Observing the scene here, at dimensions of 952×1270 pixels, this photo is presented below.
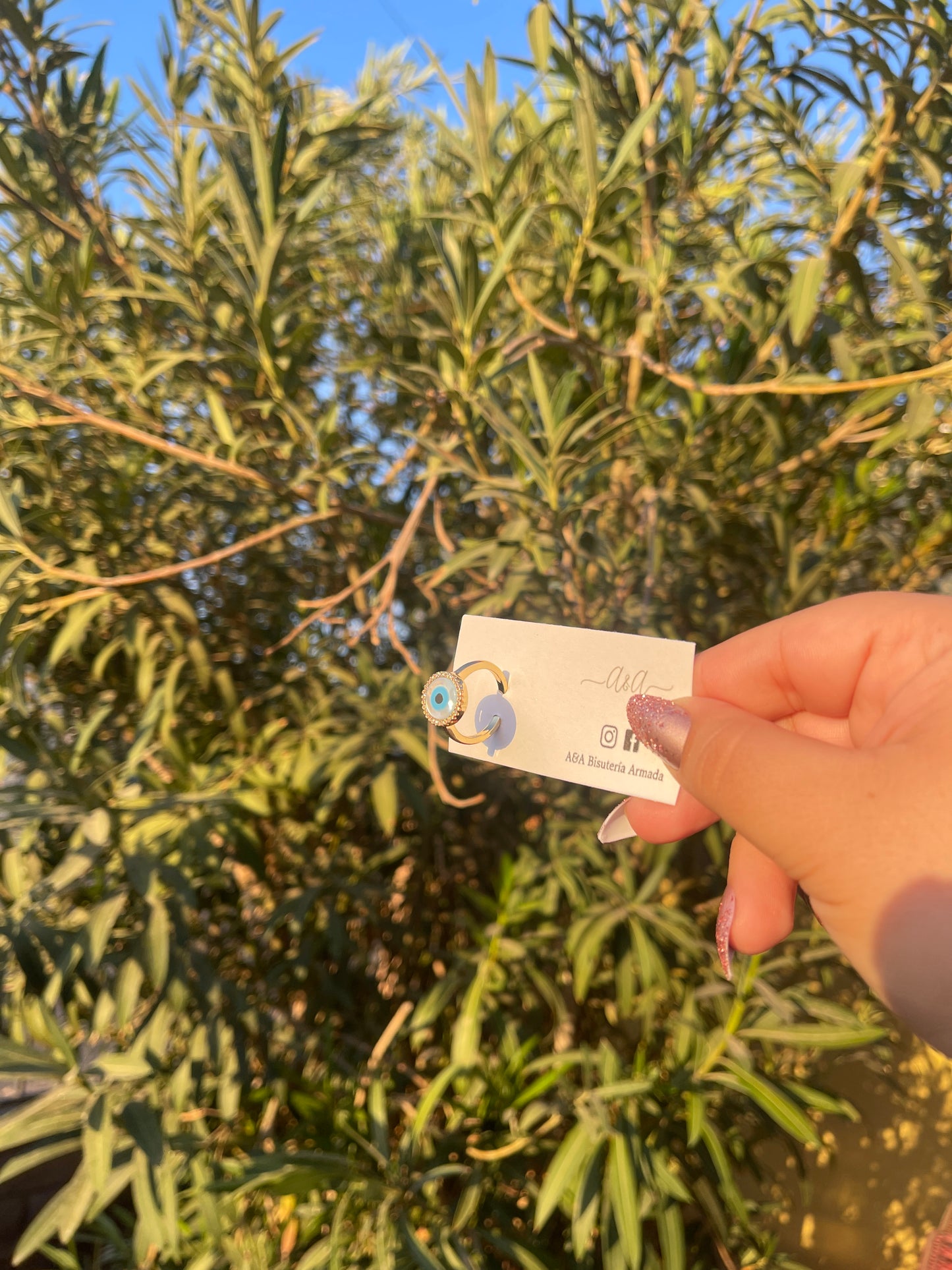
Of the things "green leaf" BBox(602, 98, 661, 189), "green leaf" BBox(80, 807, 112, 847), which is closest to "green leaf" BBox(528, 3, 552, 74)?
"green leaf" BBox(602, 98, 661, 189)

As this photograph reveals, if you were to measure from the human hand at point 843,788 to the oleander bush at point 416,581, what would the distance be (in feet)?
1.17

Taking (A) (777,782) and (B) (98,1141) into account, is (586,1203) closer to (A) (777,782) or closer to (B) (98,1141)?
(B) (98,1141)

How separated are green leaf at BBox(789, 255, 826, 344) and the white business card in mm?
522

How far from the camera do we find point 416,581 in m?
1.05

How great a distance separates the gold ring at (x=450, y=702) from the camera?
1.80 ft

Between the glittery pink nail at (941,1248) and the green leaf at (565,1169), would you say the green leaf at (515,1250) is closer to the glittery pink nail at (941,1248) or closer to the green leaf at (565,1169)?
the green leaf at (565,1169)

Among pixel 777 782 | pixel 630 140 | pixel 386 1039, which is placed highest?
pixel 630 140

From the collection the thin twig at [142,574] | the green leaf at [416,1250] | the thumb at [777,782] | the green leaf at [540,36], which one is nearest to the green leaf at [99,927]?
the thin twig at [142,574]

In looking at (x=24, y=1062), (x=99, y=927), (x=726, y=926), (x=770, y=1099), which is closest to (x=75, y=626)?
(x=99, y=927)

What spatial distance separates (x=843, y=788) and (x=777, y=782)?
0.12ft

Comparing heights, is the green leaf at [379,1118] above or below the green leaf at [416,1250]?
above

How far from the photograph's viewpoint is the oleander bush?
0.88 metres

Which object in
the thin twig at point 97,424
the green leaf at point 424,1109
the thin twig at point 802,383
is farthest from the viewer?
the green leaf at point 424,1109

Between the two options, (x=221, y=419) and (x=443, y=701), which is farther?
(x=221, y=419)
